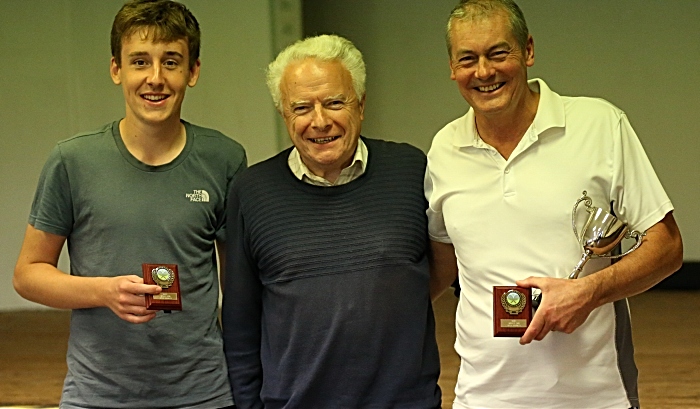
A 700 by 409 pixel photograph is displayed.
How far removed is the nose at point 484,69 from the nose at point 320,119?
36 centimetres

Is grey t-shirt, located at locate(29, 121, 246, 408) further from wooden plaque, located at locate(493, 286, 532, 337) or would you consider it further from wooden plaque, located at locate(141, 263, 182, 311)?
wooden plaque, located at locate(493, 286, 532, 337)

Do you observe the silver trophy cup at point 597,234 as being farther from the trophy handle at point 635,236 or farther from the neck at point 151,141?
the neck at point 151,141

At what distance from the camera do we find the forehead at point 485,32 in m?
1.96

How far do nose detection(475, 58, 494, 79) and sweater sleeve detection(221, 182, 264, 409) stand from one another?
634mm

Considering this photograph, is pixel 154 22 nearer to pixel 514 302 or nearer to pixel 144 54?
pixel 144 54

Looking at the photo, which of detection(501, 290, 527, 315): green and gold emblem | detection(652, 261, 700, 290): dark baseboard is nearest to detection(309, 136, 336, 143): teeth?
detection(501, 290, 527, 315): green and gold emblem

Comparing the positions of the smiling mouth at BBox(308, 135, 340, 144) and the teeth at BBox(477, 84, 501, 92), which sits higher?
the teeth at BBox(477, 84, 501, 92)

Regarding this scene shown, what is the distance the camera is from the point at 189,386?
2.10 meters

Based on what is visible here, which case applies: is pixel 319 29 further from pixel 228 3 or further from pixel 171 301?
pixel 171 301

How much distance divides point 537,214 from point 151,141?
0.89m

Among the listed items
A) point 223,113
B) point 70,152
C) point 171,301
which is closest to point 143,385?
point 171,301

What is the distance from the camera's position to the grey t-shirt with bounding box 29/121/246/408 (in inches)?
81.8

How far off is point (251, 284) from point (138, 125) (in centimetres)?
45

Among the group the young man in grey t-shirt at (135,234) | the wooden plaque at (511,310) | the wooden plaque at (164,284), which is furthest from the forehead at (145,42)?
the wooden plaque at (511,310)
